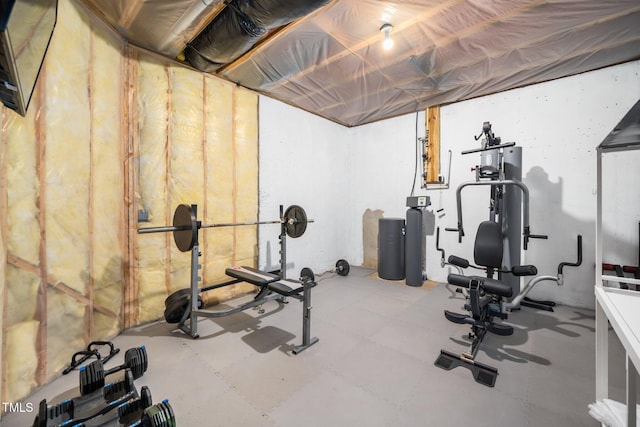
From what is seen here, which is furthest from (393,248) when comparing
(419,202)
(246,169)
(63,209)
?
(63,209)

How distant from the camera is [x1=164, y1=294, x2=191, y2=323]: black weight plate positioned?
2600 millimetres

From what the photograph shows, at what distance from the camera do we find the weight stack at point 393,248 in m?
4.41

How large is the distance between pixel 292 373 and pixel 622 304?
1.99 m

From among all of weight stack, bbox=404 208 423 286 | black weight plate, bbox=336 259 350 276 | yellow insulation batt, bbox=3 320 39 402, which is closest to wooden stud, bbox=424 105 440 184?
weight stack, bbox=404 208 423 286

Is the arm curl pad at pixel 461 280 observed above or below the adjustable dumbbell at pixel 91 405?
above

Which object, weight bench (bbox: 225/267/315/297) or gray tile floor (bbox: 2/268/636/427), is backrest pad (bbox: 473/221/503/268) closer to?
gray tile floor (bbox: 2/268/636/427)

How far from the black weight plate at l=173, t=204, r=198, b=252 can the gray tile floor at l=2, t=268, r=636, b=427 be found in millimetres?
964

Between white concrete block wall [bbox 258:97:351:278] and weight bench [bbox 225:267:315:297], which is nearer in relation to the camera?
weight bench [bbox 225:267:315:297]

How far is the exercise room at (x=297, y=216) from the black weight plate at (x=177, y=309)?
5 cm

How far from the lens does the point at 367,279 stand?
15.0ft

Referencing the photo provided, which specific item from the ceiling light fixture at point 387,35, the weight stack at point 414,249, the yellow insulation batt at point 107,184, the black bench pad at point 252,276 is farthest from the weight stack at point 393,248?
the yellow insulation batt at point 107,184

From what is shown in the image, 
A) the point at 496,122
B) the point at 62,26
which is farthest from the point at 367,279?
the point at 62,26

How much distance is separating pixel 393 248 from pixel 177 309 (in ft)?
10.8

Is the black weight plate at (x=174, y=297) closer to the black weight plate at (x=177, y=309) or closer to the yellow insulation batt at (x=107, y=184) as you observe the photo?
the black weight plate at (x=177, y=309)
